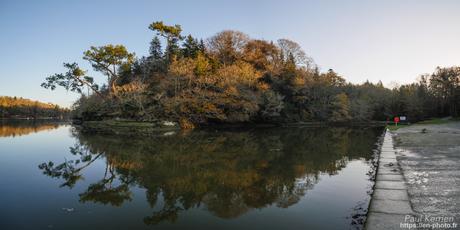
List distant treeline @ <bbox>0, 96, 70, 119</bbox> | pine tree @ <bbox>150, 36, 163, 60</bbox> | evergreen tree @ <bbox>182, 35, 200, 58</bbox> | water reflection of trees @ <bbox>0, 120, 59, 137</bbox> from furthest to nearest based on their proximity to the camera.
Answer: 1. distant treeline @ <bbox>0, 96, 70, 119</bbox>
2. pine tree @ <bbox>150, 36, 163, 60</bbox>
3. evergreen tree @ <bbox>182, 35, 200, 58</bbox>
4. water reflection of trees @ <bbox>0, 120, 59, 137</bbox>

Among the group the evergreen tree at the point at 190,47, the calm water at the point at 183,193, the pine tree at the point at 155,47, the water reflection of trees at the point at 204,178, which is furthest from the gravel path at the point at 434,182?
the pine tree at the point at 155,47

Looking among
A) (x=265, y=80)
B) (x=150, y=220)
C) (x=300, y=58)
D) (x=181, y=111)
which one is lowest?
(x=150, y=220)

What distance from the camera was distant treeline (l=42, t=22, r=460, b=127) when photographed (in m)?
34.2

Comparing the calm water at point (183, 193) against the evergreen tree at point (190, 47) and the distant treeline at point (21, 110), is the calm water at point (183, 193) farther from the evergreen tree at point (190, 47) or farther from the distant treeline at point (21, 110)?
the distant treeline at point (21, 110)

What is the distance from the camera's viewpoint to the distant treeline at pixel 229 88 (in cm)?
3425

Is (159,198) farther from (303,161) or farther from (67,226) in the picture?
(303,161)

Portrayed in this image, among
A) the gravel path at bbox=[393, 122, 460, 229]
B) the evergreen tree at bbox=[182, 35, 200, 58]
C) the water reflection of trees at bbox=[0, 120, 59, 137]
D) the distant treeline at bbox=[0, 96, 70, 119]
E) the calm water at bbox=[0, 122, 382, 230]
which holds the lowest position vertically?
the calm water at bbox=[0, 122, 382, 230]

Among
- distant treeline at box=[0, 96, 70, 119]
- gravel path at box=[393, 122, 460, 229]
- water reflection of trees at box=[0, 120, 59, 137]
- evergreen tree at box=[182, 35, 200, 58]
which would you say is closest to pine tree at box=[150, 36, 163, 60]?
evergreen tree at box=[182, 35, 200, 58]

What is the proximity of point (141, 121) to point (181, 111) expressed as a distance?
499 cm

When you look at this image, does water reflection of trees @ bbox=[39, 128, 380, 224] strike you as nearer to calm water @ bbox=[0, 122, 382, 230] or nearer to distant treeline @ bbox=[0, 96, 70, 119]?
calm water @ bbox=[0, 122, 382, 230]

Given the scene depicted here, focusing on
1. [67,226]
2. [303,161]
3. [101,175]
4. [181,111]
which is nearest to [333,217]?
[67,226]

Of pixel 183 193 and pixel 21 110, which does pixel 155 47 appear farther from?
pixel 21 110

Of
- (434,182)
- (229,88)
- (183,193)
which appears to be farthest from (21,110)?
(434,182)

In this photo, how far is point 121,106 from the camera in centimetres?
3484
